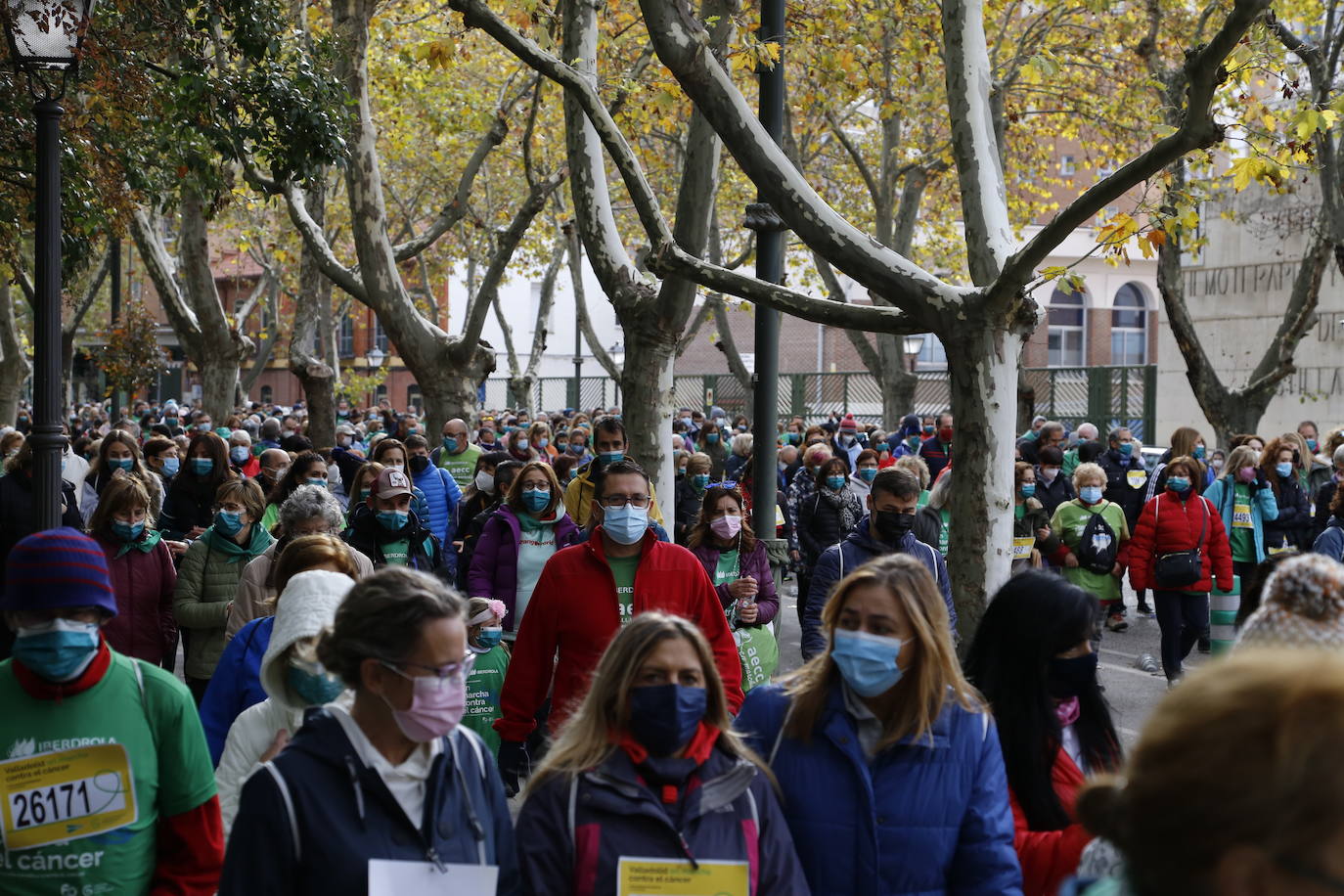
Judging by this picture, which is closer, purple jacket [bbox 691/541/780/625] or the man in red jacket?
the man in red jacket

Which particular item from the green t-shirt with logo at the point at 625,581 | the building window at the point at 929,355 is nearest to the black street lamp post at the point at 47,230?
the green t-shirt with logo at the point at 625,581

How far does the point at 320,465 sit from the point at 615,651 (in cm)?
644

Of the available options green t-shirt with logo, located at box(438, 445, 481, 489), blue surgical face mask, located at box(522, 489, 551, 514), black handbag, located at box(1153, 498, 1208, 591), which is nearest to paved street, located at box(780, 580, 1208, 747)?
black handbag, located at box(1153, 498, 1208, 591)

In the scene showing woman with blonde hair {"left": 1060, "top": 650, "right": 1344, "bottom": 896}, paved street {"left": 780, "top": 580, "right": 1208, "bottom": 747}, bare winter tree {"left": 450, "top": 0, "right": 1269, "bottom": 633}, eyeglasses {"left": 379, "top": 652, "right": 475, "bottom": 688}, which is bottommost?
paved street {"left": 780, "top": 580, "right": 1208, "bottom": 747}

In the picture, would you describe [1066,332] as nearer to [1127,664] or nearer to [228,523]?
[1127,664]

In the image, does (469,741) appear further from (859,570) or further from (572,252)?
(572,252)

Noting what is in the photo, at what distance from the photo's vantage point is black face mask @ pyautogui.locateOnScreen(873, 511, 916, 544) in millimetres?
7180

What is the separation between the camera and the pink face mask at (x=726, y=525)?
793 cm

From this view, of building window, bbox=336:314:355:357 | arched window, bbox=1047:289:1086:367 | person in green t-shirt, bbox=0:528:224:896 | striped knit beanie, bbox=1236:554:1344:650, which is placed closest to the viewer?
striped knit beanie, bbox=1236:554:1344:650

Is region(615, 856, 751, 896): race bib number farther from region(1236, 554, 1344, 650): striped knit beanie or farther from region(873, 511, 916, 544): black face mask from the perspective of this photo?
region(873, 511, 916, 544): black face mask

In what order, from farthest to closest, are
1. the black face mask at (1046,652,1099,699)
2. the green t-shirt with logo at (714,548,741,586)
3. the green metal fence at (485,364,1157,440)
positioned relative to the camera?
1. the green metal fence at (485,364,1157,440)
2. the green t-shirt with logo at (714,548,741,586)
3. the black face mask at (1046,652,1099,699)

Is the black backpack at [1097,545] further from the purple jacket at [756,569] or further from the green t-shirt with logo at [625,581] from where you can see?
the green t-shirt with logo at [625,581]

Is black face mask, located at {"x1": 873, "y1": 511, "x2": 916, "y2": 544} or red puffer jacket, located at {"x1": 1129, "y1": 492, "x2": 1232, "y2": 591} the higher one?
black face mask, located at {"x1": 873, "y1": 511, "x2": 916, "y2": 544}

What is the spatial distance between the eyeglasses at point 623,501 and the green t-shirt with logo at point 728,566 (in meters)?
2.08
